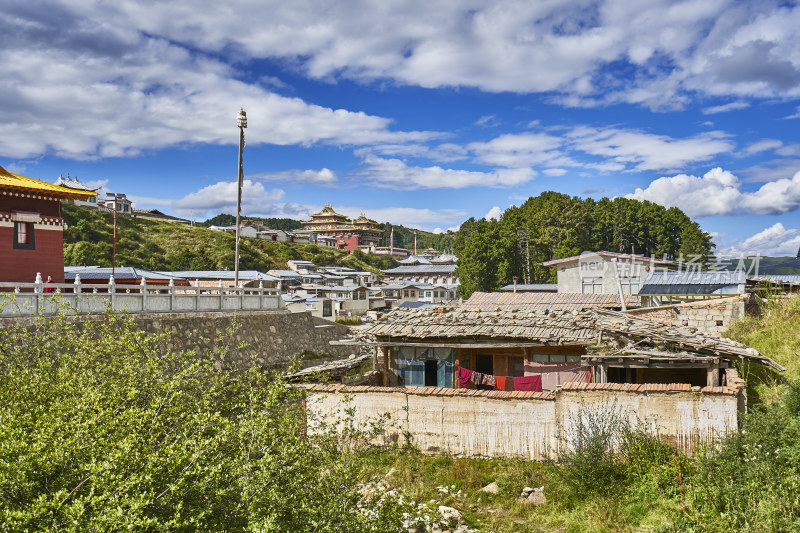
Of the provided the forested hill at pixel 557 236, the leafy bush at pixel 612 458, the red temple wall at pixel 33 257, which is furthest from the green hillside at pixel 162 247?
the leafy bush at pixel 612 458


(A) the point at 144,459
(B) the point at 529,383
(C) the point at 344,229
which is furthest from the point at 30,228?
(C) the point at 344,229

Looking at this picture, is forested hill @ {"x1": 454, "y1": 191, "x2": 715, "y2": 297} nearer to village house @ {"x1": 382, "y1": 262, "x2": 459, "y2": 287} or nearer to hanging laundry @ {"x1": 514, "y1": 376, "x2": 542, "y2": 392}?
village house @ {"x1": 382, "y1": 262, "x2": 459, "y2": 287}

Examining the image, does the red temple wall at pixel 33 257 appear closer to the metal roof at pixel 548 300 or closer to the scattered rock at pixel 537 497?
the metal roof at pixel 548 300

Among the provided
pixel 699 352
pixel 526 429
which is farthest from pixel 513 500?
pixel 699 352

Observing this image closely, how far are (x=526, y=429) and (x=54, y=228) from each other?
26.5 meters

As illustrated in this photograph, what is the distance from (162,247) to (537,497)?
88213mm

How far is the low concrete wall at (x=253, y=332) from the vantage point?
81.8 ft

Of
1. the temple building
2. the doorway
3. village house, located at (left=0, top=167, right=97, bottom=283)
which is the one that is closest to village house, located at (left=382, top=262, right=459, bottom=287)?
the temple building

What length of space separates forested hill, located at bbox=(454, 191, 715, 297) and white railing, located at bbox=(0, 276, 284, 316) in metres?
41.4

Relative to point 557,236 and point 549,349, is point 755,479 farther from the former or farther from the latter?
point 557,236

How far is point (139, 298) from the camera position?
24.8m

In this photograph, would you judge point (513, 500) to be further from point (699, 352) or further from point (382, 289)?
point (382, 289)

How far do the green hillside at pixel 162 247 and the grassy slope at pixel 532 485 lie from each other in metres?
65.5

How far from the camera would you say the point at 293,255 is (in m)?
106
